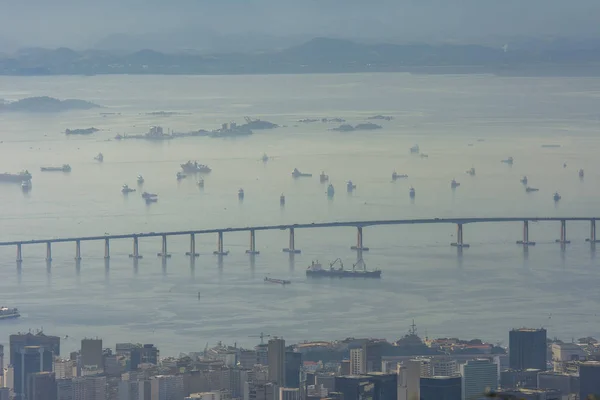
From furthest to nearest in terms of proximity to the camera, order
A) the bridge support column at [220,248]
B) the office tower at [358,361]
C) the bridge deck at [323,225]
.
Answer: the bridge deck at [323,225] < the bridge support column at [220,248] < the office tower at [358,361]

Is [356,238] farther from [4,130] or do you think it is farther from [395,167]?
[4,130]

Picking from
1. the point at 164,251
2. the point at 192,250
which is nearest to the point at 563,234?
the point at 192,250

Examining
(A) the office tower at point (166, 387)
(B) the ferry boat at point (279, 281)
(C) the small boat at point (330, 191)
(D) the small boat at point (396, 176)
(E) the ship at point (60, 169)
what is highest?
(E) the ship at point (60, 169)

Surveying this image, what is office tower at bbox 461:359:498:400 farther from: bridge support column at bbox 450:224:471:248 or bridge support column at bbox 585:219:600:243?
bridge support column at bbox 585:219:600:243

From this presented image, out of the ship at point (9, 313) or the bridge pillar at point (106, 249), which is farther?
the bridge pillar at point (106, 249)

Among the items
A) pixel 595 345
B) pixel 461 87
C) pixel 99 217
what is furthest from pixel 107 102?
pixel 595 345

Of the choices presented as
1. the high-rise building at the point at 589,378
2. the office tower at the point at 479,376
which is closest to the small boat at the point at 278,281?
the office tower at the point at 479,376

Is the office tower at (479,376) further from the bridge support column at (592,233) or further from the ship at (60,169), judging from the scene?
the ship at (60,169)

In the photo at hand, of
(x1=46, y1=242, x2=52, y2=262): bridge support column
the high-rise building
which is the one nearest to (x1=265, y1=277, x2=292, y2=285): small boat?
(x1=46, y1=242, x2=52, y2=262): bridge support column
